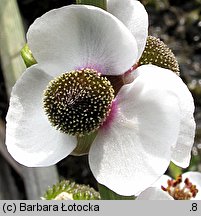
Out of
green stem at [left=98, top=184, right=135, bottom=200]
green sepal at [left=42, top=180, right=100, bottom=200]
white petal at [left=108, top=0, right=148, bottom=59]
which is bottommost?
green sepal at [left=42, top=180, right=100, bottom=200]

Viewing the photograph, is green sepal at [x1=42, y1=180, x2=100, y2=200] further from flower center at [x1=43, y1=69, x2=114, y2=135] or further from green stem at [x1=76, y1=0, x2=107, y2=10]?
green stem at [x1=76, y1=0, x2=107, y2=10]

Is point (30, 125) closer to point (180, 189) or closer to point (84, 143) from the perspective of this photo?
point (84, 143)

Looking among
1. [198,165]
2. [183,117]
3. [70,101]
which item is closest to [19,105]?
[70,101]

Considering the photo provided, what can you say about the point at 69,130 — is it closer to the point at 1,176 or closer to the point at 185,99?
the point at 185,99

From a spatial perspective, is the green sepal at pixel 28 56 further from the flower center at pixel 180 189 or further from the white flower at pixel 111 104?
the flower center at pixel 180 189

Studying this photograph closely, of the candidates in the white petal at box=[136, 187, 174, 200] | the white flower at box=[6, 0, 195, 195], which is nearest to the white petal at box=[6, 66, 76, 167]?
the white flower at box=[6, 0, 195, 195]

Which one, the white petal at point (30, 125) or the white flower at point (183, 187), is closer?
the white petal at point (30, 125)

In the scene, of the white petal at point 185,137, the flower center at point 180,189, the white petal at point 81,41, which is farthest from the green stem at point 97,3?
the flower center at point 180,189
